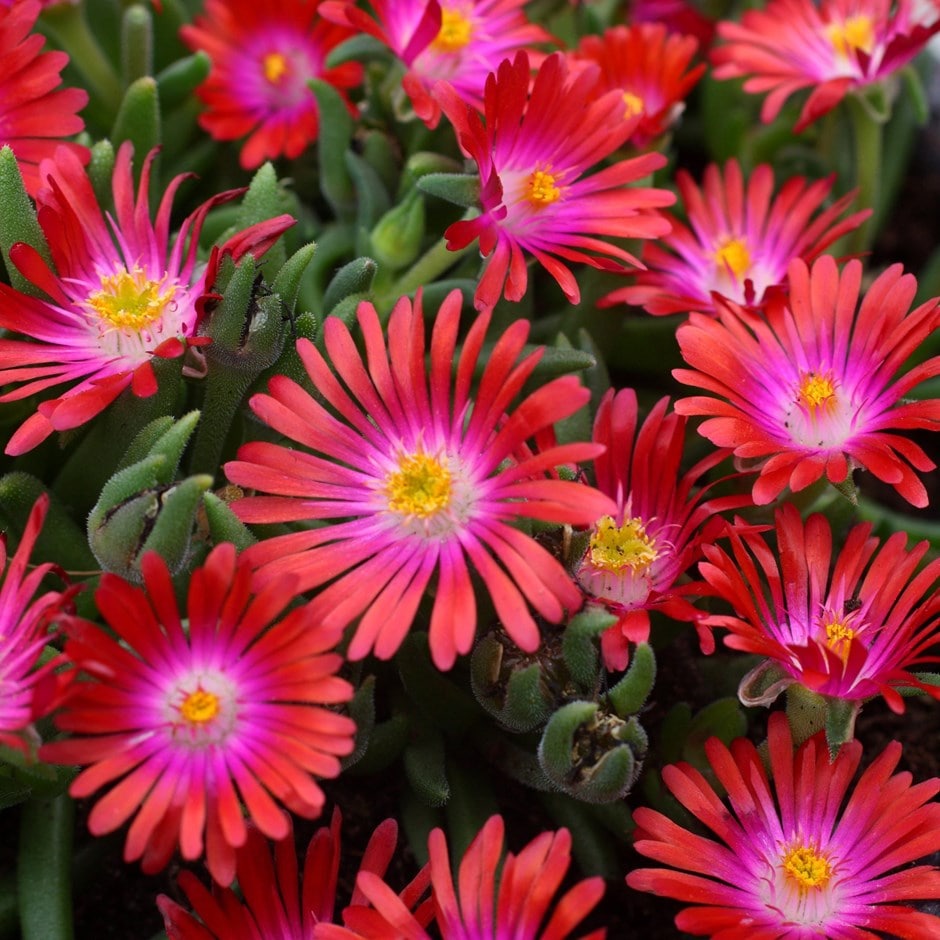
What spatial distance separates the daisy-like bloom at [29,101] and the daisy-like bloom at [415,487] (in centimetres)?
43

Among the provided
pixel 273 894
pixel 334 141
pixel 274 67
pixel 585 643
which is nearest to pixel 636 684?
pixel 585 643

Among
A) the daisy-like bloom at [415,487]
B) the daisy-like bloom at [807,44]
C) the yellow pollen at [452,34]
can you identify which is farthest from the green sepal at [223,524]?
the daisy-like bloom at [807,44]

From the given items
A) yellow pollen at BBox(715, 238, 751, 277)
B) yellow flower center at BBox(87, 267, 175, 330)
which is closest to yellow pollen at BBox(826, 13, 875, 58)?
yellow pollen at BBox(715, 238, 751, 277)

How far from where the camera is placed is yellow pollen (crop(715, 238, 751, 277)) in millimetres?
1467

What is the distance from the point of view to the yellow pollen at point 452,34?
4.70 ft

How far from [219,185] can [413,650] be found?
32.6 inches

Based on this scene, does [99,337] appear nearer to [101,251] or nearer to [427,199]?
[101,251]

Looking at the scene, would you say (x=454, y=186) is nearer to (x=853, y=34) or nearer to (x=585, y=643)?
(x=585, y=643)

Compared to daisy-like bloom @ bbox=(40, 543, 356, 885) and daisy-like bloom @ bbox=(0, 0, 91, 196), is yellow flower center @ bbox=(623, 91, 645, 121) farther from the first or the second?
daisy-like bloom @ bbox=(40, 543, 356, 885)

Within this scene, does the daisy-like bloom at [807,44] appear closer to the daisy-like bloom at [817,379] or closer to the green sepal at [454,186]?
the daisy-like bloom at [817,379]

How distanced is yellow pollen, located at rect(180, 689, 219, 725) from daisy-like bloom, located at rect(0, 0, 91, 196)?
61 centimetres

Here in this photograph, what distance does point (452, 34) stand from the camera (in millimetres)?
1438

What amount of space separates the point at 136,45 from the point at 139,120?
0.57ft

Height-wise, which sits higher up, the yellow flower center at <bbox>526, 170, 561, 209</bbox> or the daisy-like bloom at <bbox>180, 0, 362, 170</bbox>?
the daisy-like bloom at <bbox>180, 0, 362, 170</bbox>
